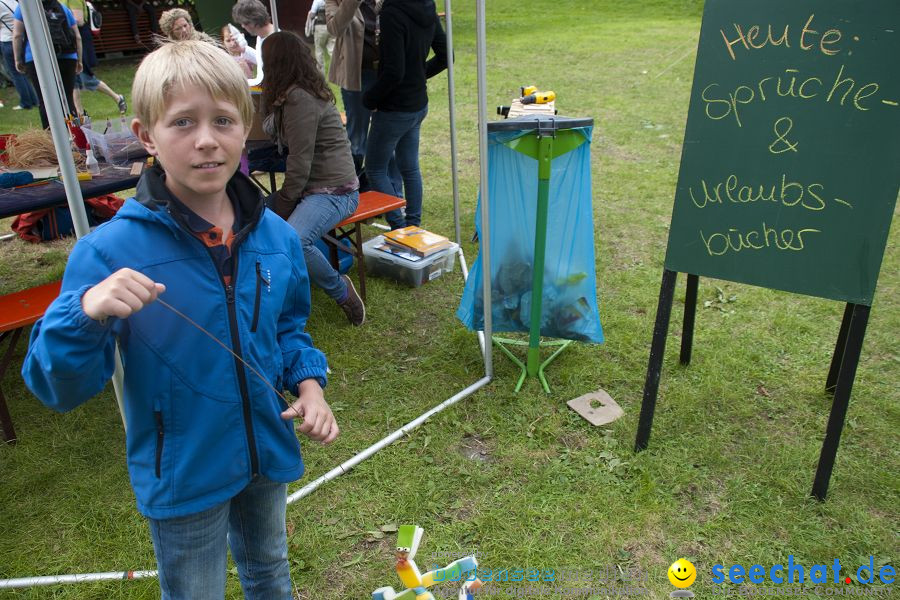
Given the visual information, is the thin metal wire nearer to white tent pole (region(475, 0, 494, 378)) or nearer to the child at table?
the child at table

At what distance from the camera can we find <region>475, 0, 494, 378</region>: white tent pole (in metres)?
2.64

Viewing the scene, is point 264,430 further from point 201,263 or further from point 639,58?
point 639,58

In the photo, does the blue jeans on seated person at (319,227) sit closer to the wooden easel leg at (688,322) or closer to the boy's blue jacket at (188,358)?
the wooden easel leg at (688,322)

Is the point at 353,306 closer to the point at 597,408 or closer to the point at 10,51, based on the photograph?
the point at 597,408

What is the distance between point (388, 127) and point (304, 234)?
116 centimetres

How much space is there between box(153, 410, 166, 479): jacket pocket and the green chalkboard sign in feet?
6.23

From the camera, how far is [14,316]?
2869 millimetres

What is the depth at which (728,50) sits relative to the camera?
2.17 metres

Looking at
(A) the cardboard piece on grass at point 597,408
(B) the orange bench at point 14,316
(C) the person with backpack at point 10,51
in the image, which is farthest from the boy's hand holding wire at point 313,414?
(C) the person with backpack at point 10,51

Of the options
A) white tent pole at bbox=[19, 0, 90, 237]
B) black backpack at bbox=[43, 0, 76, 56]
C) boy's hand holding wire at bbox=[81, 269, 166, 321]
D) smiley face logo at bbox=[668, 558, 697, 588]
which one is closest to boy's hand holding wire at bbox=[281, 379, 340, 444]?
boy's hand holding wire at bbox=[81, 269, 166, 321]

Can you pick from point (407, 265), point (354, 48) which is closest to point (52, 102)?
point (407, 265)

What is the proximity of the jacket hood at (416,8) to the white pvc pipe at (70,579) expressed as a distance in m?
3.14

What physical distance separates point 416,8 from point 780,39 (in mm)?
2335

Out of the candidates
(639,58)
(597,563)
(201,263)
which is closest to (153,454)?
(201,263)
